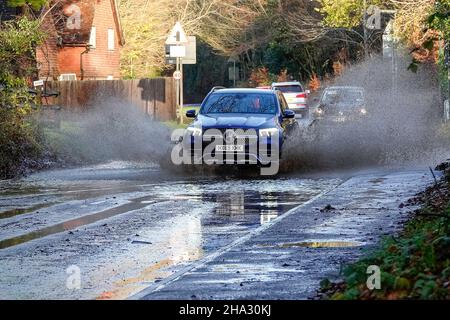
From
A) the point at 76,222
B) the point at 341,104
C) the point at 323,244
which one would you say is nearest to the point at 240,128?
the point at 76,222

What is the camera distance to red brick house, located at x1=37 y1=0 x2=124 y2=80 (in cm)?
5659

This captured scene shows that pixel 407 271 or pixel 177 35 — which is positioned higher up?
pixel 177 35

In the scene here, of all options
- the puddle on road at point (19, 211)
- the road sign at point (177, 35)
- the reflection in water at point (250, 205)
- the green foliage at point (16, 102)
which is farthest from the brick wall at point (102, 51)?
the puddle on road at point (19, 211)

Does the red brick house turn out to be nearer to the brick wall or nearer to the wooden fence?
the brick wall

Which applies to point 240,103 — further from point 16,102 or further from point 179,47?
point 179,47

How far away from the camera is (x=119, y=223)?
14852 millimetres

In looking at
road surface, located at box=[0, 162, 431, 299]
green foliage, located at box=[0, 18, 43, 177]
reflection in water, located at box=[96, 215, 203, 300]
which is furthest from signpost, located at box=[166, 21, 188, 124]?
reflection in water, located at box=[96, 215, 203, 300]

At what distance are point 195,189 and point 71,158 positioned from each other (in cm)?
923

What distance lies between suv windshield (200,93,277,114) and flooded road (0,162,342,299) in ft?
5.55

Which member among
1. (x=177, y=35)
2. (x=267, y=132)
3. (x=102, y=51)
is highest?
(x=177, y=35)

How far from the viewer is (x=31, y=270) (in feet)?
35.7

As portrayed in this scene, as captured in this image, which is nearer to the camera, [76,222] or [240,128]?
[76,222]

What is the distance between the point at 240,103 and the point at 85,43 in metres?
37.9

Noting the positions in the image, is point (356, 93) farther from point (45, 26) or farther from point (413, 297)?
point (413, 297)
